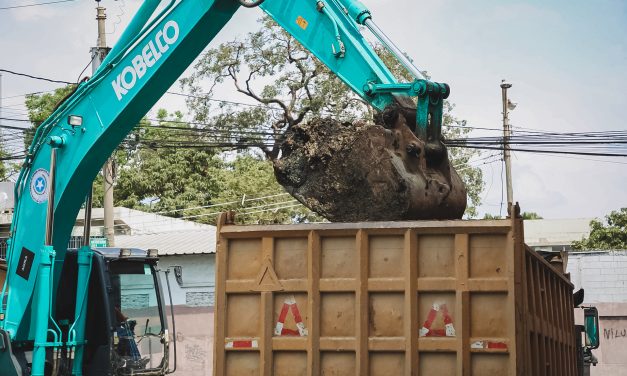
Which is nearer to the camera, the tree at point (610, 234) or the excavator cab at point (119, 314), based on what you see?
the excavator cab at point (119, 314)

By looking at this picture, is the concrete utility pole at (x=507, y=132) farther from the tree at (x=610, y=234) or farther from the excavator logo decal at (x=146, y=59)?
the excavator logo decal at (x=146, y=59)

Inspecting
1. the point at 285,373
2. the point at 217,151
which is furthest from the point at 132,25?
the point at 217,151

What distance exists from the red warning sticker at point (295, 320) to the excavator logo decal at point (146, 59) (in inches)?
157

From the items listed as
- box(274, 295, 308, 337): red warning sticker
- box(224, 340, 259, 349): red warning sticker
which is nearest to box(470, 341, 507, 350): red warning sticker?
box(274, 295, 308, 337): red warning sticker

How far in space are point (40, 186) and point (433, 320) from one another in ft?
17.7

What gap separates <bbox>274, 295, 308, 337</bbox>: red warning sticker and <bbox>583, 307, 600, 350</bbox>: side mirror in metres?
8.85

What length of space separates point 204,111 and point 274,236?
26.0 meters

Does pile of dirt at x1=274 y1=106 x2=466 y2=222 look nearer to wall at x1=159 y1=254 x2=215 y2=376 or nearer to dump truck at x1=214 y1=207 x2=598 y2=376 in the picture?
dump truck at x1=214 y1=207 x2=598 y2=376

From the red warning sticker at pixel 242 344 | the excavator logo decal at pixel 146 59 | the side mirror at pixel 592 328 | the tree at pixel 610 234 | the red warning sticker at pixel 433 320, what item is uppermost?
the tree at pixel 610 234

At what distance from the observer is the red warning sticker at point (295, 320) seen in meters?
7.25

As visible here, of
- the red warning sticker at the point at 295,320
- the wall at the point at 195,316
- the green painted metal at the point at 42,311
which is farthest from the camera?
the wall at the point at 195,316

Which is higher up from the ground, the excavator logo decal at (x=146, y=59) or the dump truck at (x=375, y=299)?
the excavator logo decal at (x=146, y=59)

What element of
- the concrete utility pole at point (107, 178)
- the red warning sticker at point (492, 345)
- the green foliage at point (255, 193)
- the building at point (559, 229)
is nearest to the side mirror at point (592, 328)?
the red warning sticker at point (492, 345)

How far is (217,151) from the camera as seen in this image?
138ft
